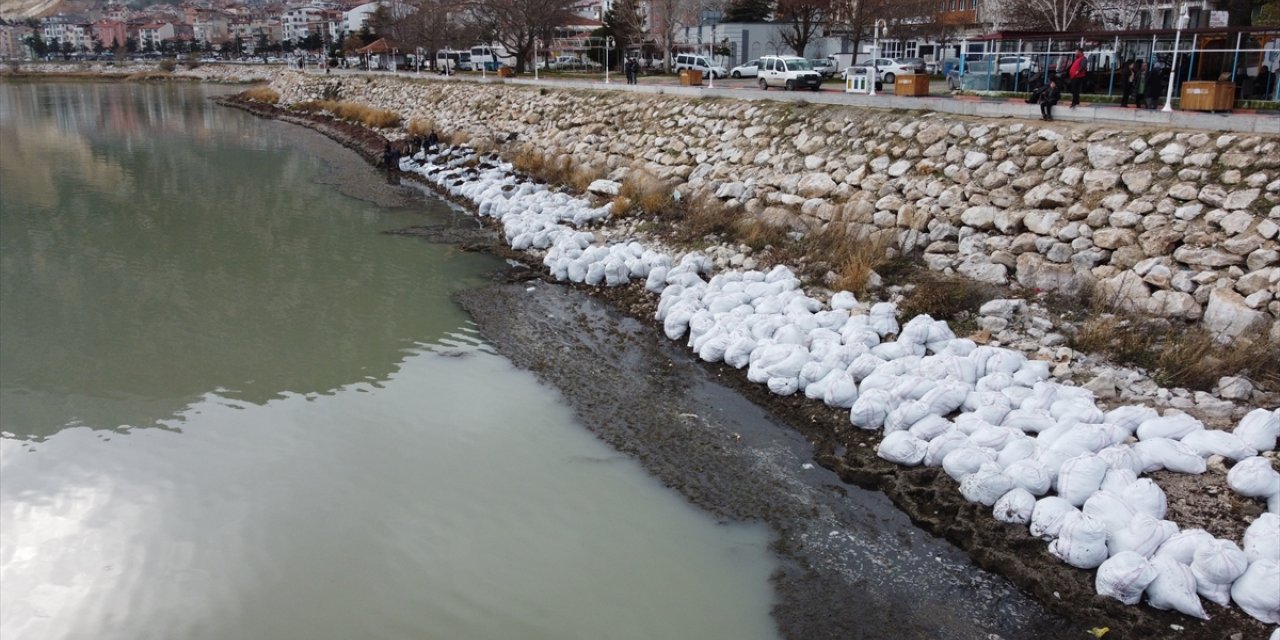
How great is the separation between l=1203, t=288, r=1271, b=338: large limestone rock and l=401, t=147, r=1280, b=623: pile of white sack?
1.97 m

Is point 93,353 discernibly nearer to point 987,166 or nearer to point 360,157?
point 987,166

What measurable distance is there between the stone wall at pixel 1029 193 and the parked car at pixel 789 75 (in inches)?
225

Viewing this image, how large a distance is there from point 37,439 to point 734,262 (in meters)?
8.51

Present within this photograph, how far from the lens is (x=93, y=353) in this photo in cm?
1076

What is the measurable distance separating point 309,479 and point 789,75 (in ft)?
65.2

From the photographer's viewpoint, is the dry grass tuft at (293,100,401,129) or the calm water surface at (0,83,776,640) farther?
the dry grass tuft at (293,100,401,129)

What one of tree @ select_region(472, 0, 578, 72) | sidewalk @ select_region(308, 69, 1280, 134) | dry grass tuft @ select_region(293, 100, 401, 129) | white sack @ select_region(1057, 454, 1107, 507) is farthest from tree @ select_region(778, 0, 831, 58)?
white sack @ select_region(1057, 454, 1107, 507)

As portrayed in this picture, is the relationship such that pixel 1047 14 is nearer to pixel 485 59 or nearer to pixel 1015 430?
pixel 1015 430

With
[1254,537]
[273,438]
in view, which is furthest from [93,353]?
[1254,537]

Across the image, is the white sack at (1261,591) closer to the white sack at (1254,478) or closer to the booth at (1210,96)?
the white sack at (1254,478)

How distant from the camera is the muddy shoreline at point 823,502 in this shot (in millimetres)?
5832

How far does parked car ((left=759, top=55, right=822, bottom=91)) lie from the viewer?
24016mm

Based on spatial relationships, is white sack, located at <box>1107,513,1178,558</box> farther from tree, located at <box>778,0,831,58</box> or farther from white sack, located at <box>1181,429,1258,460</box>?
tree, located at <box>778,0,831,58</box>

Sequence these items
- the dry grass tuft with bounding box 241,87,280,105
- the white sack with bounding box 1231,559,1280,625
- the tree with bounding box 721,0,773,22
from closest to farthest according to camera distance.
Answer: the white sack with bounding box 1231,559,1280,625 → the tree with bounding box 721,0,773,22 → the dry grass tuft with bounding box 241,87,280,105
